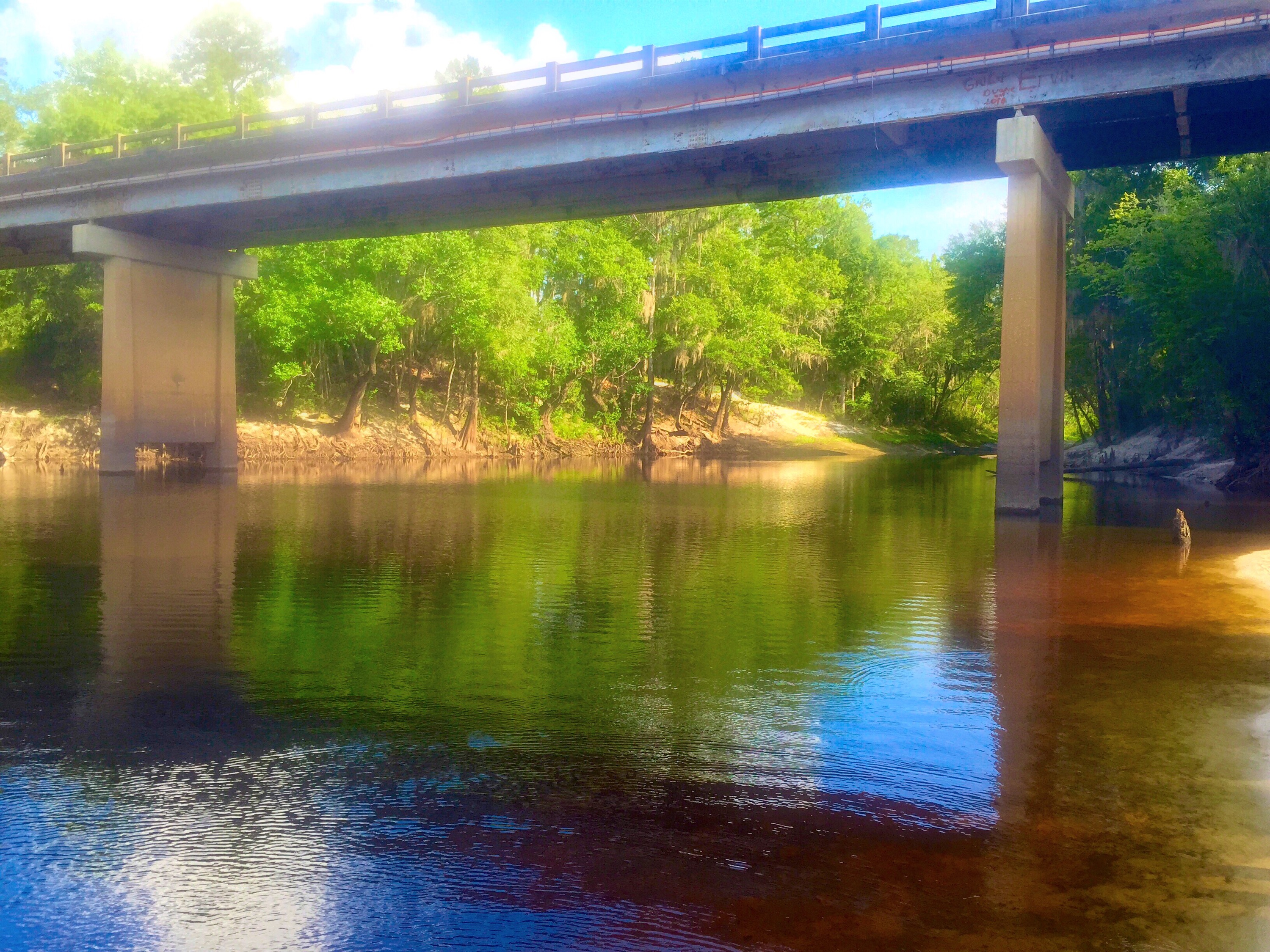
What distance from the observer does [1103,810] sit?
18.1ft

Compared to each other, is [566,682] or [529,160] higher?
[529,160]

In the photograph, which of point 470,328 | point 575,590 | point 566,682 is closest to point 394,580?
point 575,590

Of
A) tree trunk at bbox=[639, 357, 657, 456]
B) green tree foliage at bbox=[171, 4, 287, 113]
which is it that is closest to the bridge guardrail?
tree trunk at bbox=[639, 357, 657, 456]

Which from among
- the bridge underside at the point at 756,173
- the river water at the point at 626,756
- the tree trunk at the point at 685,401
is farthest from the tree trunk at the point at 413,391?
the river water at the point at 626,756

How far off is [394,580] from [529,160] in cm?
1732

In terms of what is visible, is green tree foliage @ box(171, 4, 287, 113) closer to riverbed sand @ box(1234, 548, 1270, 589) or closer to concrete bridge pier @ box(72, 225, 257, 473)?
concrete bridge pier @ box(72, 225, 257, 473)

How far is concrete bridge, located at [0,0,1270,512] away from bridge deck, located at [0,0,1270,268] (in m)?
0.06

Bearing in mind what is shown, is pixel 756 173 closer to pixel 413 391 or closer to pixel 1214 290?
pixel 1214 290

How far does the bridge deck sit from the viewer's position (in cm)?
2120

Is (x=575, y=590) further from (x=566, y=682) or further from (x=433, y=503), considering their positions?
(x=433, y=503)

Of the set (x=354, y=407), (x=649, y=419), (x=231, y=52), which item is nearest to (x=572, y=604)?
(x=354, y=407)

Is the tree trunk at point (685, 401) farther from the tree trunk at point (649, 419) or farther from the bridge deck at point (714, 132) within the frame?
the bridge deck at point (714, 132)

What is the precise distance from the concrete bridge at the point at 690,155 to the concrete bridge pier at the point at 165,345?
7 cm

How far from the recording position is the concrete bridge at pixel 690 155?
21609mm
